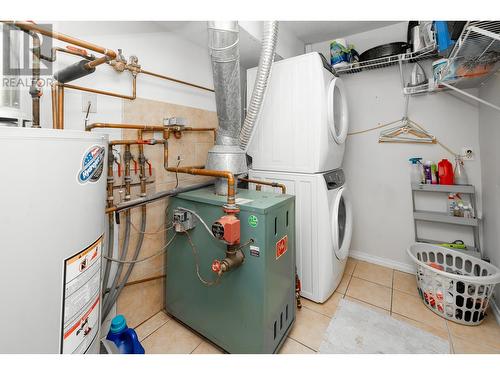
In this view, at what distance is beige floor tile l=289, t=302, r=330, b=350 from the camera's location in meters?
1.39

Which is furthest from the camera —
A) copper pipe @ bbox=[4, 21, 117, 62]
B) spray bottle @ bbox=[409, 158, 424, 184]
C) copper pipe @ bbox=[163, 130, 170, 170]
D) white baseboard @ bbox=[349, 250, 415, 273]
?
white baseboard @ bbox=[349, 250, 415, 273]

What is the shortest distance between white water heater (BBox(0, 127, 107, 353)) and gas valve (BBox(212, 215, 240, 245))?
0.48 meters

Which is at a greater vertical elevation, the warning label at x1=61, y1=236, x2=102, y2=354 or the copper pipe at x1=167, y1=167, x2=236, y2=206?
the copper pipe at x1=167, y1=167, x2=236, y2=206

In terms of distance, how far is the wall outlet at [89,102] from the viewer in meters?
1.23

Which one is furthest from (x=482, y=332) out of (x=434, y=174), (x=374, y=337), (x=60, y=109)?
(x=60, y=109)

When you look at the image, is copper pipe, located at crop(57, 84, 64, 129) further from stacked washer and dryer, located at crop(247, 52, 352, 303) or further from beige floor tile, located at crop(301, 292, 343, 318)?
beige floor tile, located at crop(301, 292, 343, 318)

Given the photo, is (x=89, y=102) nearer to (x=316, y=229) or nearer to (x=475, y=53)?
(x=316, y=229)

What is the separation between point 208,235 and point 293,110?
3.64ft

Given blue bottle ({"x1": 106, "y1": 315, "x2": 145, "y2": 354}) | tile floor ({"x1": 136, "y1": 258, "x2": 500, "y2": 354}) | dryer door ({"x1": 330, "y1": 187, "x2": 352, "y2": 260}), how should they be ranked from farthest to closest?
dryer door ({"x1": 330, "y1": 187, "x2": 352, "y2": 260}) → tile floor ({"x1": 136, "y1": 258, "x2": 500, "y2": 354}) → blue bottle ({"x1": 106, "y1": 315, "x2": 145, "y2": 354})

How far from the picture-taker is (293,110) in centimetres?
170

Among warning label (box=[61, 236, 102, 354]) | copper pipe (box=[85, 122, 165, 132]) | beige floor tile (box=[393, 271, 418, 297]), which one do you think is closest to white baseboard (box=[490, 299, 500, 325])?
beige floor tile (box=[393, 271, 418, 297])

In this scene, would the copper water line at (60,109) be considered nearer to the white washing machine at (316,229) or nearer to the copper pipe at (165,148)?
the copper pipe at (165,148)
